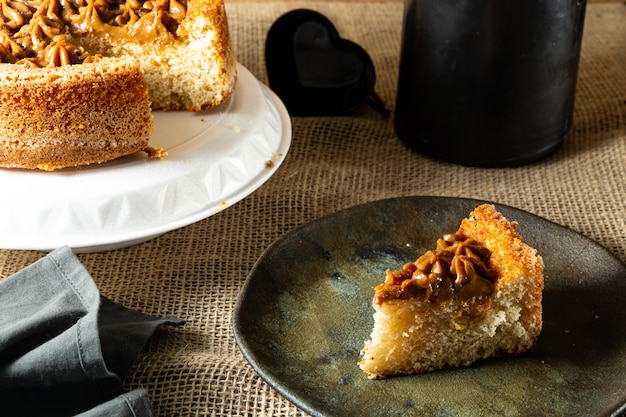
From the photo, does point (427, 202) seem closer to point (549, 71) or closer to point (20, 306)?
point (549, 71)

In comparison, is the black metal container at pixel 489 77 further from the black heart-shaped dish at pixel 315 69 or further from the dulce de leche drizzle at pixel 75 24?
the dulce de leche drizzle at pixel 75 24

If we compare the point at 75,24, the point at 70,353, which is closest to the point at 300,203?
the point at 75,24

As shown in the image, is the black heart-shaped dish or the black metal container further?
the black heart-shaped dish

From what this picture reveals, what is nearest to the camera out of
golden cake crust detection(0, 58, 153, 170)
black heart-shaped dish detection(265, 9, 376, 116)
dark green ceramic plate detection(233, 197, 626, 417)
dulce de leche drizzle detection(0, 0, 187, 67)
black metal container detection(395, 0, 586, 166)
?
dark green ceramic plate detection(233, 197, 626, 417)

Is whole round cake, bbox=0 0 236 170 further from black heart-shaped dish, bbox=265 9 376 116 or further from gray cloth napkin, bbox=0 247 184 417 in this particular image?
black heart-shaped dish, bbox=265 9 376 116

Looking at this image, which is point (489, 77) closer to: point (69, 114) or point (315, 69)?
point (315, 69)

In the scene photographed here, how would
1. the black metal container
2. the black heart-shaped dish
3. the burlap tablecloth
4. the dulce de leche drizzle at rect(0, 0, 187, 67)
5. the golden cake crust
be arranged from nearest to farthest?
1. the burlap tablecloth
2. the golden cake crust
3. the dulce de leche drizzle at rect(0, 0, 187, 67)
4. the black metal container
5. the black heart-shaped dish

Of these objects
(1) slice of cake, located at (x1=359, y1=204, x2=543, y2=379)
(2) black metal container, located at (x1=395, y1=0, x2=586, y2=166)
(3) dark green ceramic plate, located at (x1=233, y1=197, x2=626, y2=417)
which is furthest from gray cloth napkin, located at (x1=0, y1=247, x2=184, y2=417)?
(2) black metal container, located at (x1=395, y1=0, x2=586, y2=166)
